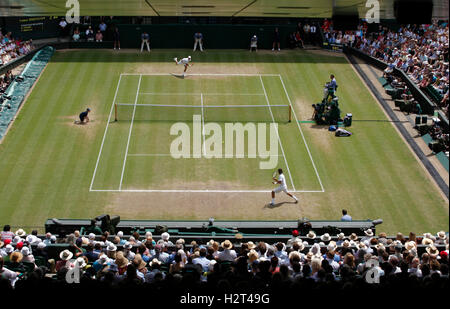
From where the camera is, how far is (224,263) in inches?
698

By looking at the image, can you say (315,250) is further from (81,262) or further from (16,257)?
(16,257)

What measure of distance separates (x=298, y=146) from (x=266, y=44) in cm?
1750

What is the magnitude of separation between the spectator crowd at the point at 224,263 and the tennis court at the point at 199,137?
28.5 ft

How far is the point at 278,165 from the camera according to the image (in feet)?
105

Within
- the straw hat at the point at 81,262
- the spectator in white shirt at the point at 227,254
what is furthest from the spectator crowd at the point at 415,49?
the straw hat at the point at 81,262

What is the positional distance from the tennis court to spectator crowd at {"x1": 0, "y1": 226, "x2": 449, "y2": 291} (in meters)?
8.70

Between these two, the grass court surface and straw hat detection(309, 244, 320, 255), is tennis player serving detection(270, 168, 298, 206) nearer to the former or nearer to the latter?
the grass court surface

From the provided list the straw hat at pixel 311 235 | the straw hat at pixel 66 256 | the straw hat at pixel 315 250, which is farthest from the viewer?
the straw hat at pixel 311 235

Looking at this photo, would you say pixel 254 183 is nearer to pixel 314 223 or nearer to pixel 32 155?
pixel 314 223

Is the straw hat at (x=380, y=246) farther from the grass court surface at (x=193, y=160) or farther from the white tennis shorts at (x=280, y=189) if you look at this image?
the white tennis shorts at (x=280, y=189)

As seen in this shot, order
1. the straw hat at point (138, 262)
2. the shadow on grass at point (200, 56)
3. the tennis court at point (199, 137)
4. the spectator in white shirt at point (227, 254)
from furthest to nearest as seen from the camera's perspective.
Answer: the shadow on grass at point (200, 56) < the tennis court at point (199, 137) < the spectator in white shirt at point (227, 254) < the straw hat at point (138, 262)

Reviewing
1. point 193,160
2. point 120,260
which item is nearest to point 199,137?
point 193,160

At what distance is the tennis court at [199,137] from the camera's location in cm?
3041
